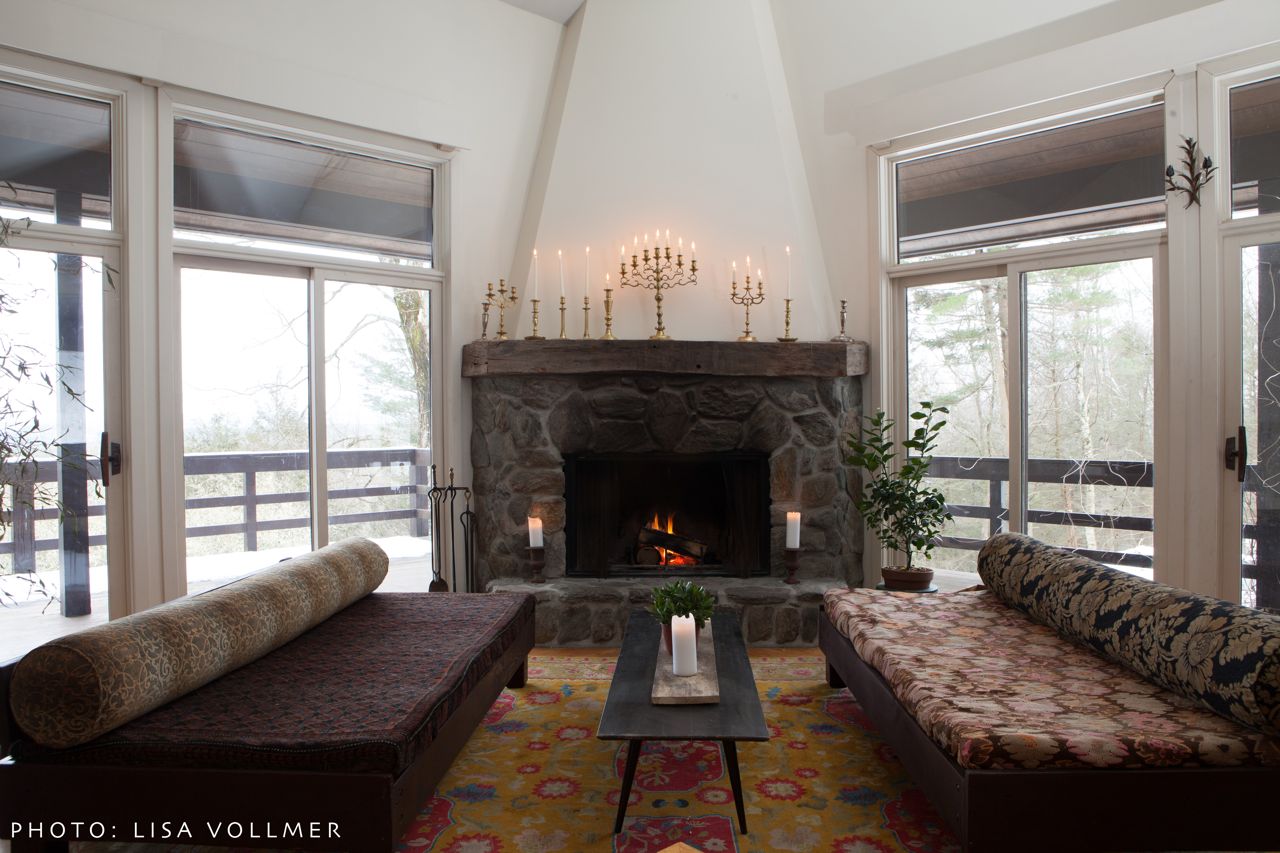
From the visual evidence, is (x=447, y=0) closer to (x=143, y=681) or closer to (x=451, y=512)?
(x=451, y=512)

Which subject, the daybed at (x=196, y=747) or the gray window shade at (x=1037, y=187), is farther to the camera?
the gray window shade at (x=1037, y=187)

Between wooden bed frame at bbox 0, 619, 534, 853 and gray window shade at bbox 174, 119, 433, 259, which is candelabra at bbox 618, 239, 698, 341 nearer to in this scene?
gray window shade at bbox 174, 119, 433, 259

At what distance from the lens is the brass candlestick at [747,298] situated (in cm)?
424

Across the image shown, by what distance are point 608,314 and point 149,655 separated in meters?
2.78

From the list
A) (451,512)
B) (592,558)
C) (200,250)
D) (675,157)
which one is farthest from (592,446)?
(200,250)

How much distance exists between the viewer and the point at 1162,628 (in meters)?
2.06

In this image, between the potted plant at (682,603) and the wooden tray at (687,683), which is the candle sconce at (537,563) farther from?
the potted plant at (682,603)

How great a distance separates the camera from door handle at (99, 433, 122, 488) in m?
3.38

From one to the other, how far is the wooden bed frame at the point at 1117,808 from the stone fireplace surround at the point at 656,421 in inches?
94.3

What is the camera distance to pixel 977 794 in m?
1.67

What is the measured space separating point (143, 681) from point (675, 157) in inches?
137

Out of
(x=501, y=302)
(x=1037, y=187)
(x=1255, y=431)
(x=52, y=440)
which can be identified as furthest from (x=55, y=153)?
(x=1255, y=431)

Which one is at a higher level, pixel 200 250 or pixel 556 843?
pixel 200 250

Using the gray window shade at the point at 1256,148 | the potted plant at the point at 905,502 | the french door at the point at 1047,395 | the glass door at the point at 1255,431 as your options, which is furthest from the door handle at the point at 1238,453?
the potted plant at the point at 905,502
